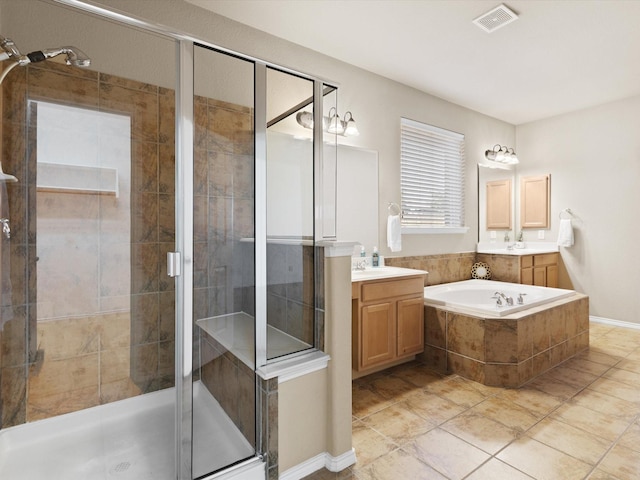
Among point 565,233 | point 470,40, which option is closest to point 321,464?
point 470,40

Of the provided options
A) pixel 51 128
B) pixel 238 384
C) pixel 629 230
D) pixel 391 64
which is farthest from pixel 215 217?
pixel 629 230

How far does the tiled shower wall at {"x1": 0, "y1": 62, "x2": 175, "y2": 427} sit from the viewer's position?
1633 mm

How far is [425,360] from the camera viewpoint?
3.09 meters

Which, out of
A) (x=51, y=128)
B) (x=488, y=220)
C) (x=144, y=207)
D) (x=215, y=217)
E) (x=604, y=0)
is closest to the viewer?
(x=215, y=217)

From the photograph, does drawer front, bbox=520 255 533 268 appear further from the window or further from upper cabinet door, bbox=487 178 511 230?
the window

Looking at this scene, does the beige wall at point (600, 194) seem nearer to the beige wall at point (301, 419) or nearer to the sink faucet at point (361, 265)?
the sink faucet at point (361, 265)

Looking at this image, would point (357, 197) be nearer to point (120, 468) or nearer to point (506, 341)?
point (506, 341)

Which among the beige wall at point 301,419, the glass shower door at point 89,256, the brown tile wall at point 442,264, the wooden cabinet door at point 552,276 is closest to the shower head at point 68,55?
the glass shower door at point 89,256

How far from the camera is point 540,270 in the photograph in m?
4.44

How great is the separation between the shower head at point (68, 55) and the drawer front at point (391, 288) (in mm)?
2115

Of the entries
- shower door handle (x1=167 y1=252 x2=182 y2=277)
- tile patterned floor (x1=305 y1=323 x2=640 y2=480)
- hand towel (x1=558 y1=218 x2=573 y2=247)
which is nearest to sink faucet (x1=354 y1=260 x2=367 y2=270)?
tile patterned floor (x1=305 y1=323 x2=640 y2=480)

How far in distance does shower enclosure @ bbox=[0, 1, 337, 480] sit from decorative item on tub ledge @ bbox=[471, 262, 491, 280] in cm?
327

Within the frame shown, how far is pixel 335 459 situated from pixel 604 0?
339cm

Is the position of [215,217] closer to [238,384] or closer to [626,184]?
[238,384]
